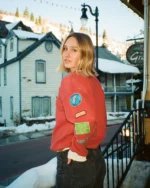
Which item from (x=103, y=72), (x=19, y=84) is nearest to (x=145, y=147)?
(x=19, y=84)

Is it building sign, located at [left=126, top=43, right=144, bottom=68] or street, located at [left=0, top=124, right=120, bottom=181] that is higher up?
building sign, located at [left=126, top=43, right=144, bottom=68]

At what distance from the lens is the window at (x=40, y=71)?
21859 millimetres

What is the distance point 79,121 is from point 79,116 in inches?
1.4

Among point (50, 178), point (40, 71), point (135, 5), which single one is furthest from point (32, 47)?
point (50, 178)

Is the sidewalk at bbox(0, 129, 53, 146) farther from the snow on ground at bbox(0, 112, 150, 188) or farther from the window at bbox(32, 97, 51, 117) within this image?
the snow on ground at bbox(0, 112, 150, 188)

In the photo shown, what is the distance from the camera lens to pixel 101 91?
198cm

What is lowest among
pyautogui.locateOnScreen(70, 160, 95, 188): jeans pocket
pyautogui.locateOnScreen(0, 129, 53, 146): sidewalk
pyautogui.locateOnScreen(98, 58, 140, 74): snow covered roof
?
pyautogui.locateOnScreen(0, 129, 53, 146): sidewalk

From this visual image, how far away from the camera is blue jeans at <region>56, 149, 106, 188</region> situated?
1.75 meters

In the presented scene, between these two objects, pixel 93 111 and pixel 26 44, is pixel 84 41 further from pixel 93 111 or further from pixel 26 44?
pixel 26 44

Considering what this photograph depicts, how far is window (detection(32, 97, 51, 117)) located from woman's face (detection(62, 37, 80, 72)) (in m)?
19.8

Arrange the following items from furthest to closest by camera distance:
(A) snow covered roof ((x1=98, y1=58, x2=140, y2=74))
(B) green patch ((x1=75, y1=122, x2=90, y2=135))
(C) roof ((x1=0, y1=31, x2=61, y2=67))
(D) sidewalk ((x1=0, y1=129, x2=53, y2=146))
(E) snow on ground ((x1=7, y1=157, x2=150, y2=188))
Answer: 1. (A) snow covered roof ((x1=98, y1=58, x2=140, y2=74))
2. (C) roof ((x1=0, y1=31, x2=61, y2=67))
3. (D) sidewalk ((x1=0, y1=129, x2=53, y2=146))
4. (E) snow on ground ((x1=7, y1=157, x2=150, y2=188))
5. (B) green patch ((x1=75, y1=122, x2=90, y2=135))

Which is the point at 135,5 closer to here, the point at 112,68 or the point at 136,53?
the point at 136,53

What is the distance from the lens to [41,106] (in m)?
22.1

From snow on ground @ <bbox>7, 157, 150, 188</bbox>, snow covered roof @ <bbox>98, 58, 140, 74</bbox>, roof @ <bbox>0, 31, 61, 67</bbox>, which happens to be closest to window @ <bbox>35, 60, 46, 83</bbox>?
roof @ <bbox>0, 31, 61, 67</bbox>
